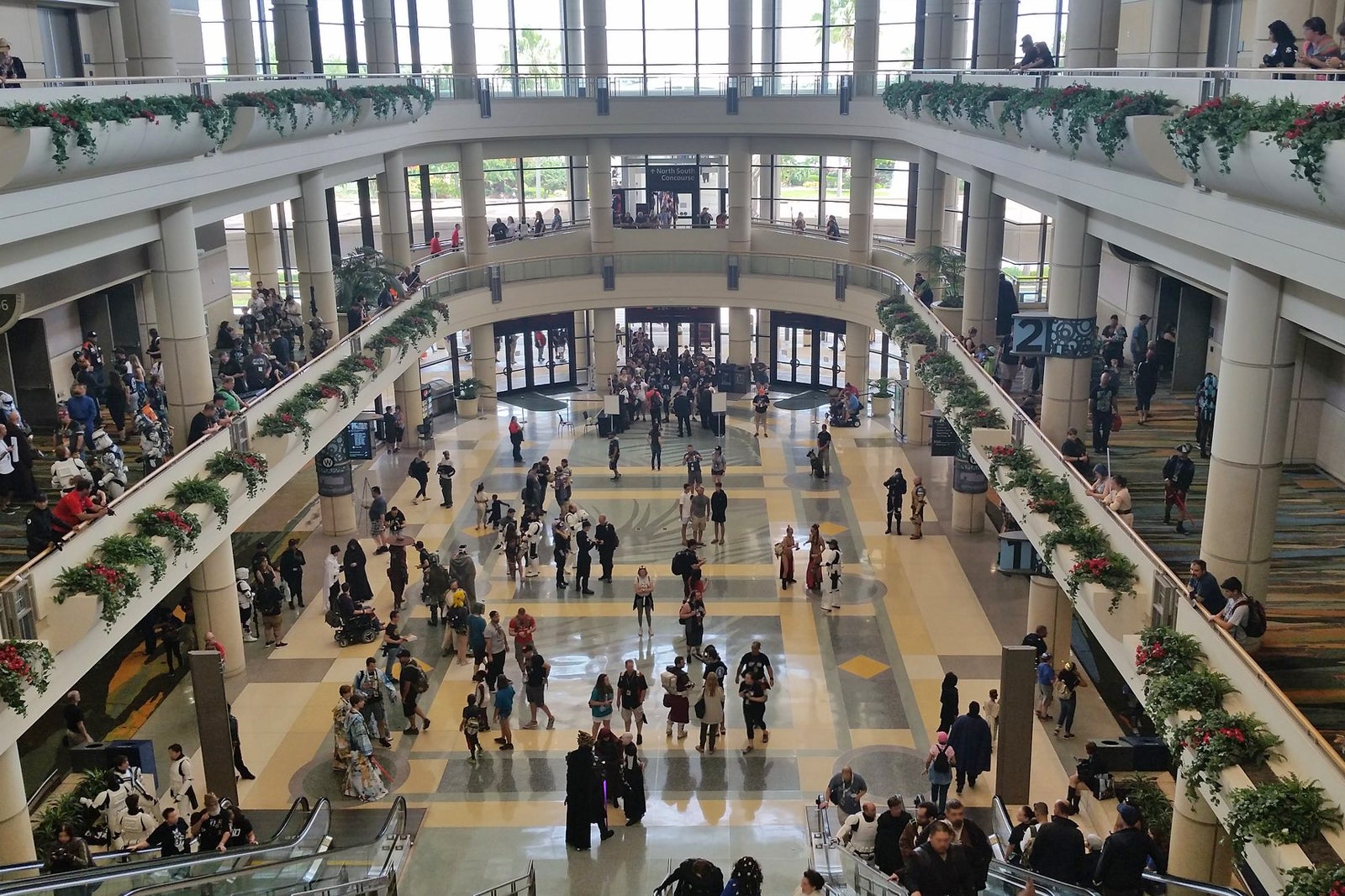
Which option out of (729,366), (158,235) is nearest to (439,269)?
(729,366)

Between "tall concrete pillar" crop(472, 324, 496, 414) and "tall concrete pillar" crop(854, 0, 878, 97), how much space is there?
12.1 meters

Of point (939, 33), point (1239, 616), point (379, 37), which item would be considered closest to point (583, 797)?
point (1239, 616)

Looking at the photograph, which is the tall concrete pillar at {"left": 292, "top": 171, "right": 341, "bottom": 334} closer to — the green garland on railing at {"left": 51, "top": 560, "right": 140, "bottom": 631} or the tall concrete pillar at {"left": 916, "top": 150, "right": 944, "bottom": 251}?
the green garland on railing at {"left": 51, "top": 560, "right": 140, "bottom": 631}

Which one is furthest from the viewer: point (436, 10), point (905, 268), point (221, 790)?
point (436, 10)

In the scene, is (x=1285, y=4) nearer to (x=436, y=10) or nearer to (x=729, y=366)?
(x=729, y=366)

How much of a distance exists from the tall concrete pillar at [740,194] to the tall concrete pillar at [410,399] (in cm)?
1065

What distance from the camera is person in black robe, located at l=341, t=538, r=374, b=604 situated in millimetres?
20422

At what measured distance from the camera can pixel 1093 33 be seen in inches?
694

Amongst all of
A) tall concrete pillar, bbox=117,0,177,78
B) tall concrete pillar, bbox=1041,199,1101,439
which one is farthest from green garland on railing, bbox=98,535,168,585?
tall concrete pillar, bbox=1041,199,1101,439

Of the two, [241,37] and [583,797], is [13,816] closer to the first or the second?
[583,797]

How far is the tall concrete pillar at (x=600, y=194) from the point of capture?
116 feet

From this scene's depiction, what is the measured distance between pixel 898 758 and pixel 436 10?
27.2m

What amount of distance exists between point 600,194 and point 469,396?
7076 mm

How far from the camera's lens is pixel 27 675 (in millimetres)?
11031
